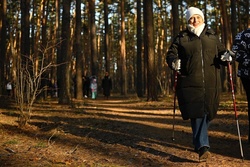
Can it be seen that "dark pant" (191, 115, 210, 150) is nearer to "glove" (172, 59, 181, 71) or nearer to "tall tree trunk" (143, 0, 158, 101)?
"glove" (172, 59, 181, 71)

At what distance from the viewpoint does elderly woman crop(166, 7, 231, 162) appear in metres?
4.45

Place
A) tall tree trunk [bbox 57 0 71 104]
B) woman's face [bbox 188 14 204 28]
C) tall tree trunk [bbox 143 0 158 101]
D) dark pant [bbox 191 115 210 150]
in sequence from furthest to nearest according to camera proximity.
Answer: tall tree trunk [bbox 143 0 158 101], tall tree trunk [bbox 57 0 71 104], woman's face [bbox 188 14 204 28], dark pant [bbox 191 115 210 150]

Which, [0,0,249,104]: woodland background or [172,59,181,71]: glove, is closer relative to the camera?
[172,59,181,71]: glove

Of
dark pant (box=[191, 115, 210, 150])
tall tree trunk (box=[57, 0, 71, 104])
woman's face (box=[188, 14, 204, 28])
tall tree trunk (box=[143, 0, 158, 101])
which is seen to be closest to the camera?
dark pant (box=[191, 115, 210, 150])

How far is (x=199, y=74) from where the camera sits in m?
4.46

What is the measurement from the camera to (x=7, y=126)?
7.49 m

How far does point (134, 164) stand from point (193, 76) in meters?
1.51

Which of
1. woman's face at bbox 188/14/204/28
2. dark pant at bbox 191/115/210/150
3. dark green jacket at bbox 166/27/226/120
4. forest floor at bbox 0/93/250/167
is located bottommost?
forest floor at bbox 0/93/250/167

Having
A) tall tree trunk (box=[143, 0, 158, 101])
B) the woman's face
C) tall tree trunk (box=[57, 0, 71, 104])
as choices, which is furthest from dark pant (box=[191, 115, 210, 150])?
tall tree trunk (box=[143, 0, 158, 101])

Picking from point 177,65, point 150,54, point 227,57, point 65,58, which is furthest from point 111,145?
point 150,54

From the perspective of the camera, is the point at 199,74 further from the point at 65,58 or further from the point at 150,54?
the point at 150,54

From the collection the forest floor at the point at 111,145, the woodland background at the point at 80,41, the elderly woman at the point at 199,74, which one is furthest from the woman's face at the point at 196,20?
the woodland background at the point at 80,41

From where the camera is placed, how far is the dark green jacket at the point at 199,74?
4.46 metres

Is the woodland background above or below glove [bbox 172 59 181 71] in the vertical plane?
Answer: above
